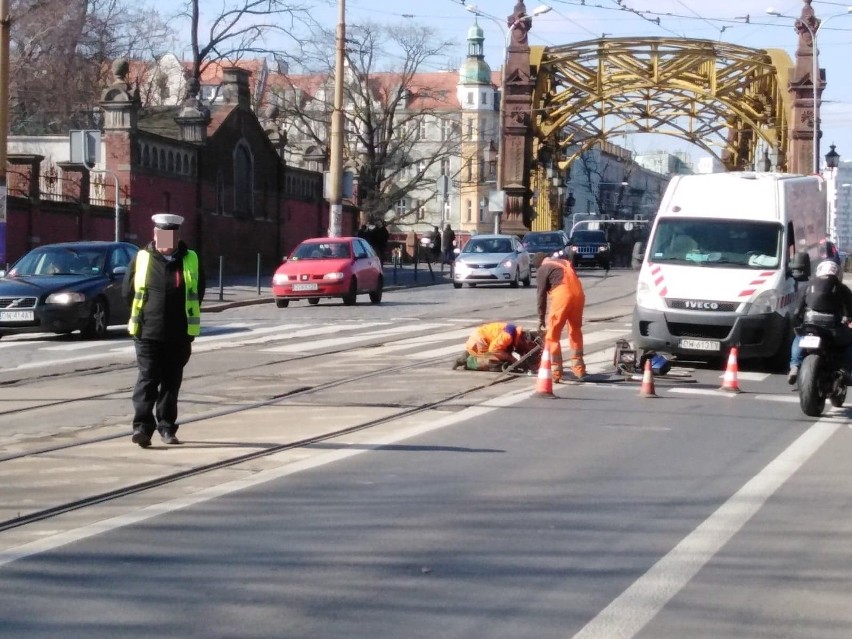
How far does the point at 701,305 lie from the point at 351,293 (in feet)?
47.1

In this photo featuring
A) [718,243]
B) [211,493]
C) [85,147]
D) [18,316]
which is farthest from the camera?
[85,147]

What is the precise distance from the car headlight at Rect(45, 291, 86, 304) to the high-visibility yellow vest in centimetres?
1070

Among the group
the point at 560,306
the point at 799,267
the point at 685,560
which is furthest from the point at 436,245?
the point at 685,560

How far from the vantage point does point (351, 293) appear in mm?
30812

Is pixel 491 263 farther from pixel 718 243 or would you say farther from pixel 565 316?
pixel 565 316

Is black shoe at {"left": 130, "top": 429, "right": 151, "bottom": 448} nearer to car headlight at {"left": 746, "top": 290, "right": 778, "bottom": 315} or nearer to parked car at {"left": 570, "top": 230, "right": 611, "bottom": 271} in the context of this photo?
car headlight at {"left": 746, "top": 290, "right": 778, "bottom": 315}

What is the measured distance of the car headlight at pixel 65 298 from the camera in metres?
20.8

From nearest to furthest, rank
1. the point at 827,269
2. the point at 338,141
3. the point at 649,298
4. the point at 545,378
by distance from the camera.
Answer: the point at 827,269 → the point at 545,378 → the point at 649,298 → the point at 338,141

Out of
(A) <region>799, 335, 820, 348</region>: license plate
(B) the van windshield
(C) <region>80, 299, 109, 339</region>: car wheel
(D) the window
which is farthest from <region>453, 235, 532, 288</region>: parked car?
(A) <region>799, 335, 820, 348</region>: license plate

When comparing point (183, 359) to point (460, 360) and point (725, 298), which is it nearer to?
point (460, 360)

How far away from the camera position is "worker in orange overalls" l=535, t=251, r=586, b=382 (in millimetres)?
15578

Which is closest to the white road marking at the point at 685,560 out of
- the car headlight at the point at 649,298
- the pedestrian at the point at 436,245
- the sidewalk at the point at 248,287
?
the car headlight at the point at 649,298

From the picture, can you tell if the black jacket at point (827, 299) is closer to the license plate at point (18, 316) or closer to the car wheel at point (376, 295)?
the license plate at point (18, 316)

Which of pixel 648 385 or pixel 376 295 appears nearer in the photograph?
pixel 648 385
